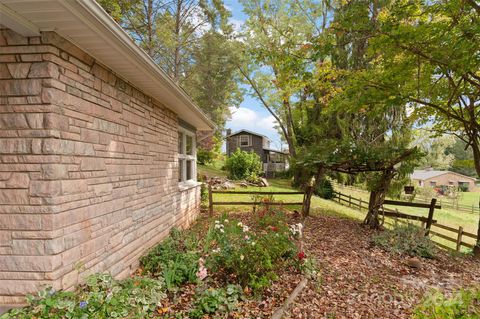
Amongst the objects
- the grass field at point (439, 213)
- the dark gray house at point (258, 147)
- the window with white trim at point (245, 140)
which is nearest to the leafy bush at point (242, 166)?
the grass field at point (439, 213)

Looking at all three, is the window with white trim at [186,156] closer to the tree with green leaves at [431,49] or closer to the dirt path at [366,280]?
the dirt path at [366,280]

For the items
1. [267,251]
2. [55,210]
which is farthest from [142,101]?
[267,251]

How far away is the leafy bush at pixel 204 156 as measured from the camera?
2542 centimetres

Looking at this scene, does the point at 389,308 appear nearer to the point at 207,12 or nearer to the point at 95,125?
the point at 95,125

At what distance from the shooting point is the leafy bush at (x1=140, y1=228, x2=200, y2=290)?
3790mm

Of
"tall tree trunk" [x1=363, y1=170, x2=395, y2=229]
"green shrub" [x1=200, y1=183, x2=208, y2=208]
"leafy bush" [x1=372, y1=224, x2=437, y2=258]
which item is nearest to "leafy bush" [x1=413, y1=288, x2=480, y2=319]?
"leafy bush" [x1=372, y1=224, x2=437, y2=258]

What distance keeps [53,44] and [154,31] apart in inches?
474

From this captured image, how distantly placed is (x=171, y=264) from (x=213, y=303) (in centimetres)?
109

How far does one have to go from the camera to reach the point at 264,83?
20.9m

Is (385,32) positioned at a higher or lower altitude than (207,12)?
lower

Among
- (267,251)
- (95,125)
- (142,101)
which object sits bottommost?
(267,251)

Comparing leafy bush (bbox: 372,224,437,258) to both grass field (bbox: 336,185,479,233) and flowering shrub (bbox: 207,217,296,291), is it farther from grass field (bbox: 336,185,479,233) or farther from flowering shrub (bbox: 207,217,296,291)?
grass field (bbox: 336,185,479,233)

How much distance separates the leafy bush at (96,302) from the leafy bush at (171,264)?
56 centimetres

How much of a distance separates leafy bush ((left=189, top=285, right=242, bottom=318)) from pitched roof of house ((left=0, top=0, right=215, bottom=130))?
3147 mm
